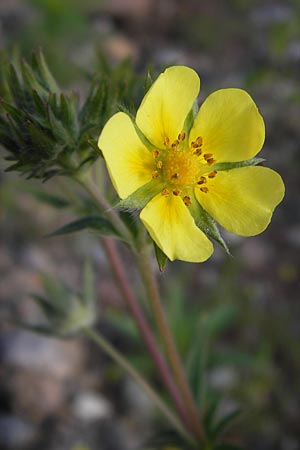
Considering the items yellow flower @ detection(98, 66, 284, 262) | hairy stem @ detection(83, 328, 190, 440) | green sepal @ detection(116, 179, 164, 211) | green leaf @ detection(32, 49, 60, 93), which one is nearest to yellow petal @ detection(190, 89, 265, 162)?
yellow flower @ detection(98, 66, 284, 262)

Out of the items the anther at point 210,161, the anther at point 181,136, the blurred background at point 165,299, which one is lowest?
the blurred background at point 165,299

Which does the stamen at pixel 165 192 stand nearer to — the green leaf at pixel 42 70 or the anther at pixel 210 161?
the anther at pixel 210 161

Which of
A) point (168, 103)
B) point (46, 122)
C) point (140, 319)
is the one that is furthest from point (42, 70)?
point (140, 319)

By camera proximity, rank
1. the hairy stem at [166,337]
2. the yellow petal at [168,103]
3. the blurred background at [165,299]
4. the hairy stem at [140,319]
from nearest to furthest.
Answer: the yellow petal at [168,103], the hairy stem at [166,337], the hairy stem at [140,319], the blurred background at [165,299]

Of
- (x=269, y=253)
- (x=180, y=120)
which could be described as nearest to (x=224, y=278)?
(x=269, y=253)

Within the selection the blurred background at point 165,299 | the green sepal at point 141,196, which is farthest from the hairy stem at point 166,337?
the blurred background at point 165,299

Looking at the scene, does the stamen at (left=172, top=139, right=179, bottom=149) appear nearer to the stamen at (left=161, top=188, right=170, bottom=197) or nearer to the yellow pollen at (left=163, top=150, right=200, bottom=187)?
the yellow pollen at (left=163, top=150, right=200, bottom=187)
